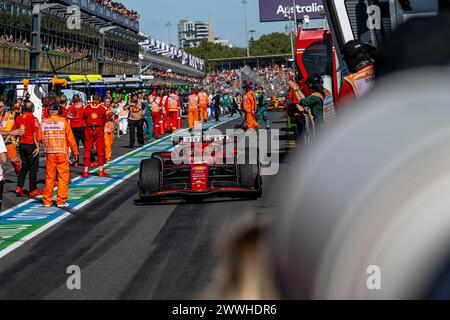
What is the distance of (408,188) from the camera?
5.38 ft

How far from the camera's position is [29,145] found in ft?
47.5

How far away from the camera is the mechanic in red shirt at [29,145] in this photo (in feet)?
47.1

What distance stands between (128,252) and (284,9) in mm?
78772

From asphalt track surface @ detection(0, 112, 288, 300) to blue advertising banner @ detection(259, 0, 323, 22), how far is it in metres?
73.2

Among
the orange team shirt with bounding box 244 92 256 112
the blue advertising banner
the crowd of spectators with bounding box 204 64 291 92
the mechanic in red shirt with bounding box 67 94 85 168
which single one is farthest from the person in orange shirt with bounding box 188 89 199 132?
the blue advertising banner

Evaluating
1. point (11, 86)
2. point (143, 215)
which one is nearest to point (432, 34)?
point (143, 215)

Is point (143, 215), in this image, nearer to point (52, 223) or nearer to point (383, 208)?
point (52, 223)

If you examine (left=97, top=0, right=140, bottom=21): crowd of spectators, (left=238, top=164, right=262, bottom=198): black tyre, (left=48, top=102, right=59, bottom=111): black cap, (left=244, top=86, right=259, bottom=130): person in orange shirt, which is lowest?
(left=238, top=164, right=262, bottom=198): black tyre

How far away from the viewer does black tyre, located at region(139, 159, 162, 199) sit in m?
11.8

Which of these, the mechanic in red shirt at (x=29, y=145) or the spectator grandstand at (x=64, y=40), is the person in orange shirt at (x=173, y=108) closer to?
the spectator grandstand at (x=64, y=40)

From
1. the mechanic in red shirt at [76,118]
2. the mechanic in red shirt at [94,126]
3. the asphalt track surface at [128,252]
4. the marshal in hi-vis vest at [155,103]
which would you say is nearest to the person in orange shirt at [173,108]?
the marshal in hi-vis vest at [155,103]

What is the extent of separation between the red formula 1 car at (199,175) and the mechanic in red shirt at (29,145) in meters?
3.32

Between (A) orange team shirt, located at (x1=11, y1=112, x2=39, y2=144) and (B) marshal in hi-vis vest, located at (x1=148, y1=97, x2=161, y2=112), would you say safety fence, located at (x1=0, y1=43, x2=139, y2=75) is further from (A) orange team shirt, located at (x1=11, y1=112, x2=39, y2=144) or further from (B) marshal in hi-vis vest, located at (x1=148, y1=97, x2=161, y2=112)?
(A) orange team shirt, located at (x1=11, y1=112, x2=39, y2=144)
